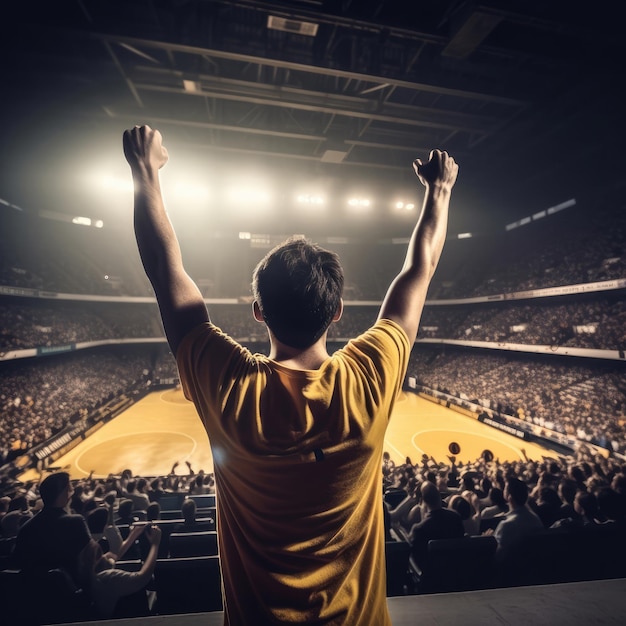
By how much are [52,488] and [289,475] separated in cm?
329

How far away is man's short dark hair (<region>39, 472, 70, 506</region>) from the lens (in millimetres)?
2973

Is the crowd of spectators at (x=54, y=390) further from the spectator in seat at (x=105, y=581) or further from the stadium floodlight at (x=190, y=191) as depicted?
the stadium floodlight at (x=190, y=191)

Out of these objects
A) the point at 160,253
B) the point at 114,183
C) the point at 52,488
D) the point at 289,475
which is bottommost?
the point at 52,488

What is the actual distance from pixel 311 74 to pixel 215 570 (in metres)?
13.8

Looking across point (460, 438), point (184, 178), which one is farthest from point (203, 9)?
point (460, 438)

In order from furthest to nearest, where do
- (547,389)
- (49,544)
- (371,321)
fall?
1. (371,321)
2. (547,389)
3. (49,544)

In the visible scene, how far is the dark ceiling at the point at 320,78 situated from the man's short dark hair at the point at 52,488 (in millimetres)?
10216

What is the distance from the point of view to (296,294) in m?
1.22

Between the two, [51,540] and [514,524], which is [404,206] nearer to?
[514,524]

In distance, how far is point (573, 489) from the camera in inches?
229

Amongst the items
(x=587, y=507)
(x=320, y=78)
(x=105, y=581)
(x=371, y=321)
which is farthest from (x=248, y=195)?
(x=371, y=321)

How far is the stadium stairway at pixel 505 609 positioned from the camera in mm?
2594

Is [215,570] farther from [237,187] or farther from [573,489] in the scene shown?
[237,187]

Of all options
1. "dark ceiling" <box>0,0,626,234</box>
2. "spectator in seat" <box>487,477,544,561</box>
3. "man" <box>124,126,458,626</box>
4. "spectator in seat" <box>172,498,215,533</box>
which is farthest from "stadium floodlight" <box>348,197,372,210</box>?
"man" <box>124,126,458,626</box>
